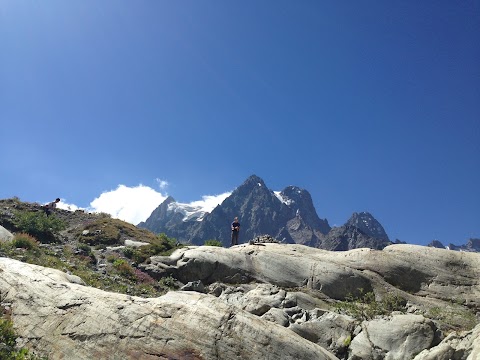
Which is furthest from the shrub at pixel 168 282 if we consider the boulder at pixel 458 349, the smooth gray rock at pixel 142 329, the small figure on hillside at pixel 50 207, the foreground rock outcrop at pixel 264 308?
the small figure on hillside at pixel 50 207

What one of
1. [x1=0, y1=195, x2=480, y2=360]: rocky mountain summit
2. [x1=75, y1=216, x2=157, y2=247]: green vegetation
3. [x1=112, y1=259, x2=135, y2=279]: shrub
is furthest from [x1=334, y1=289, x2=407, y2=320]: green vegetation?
[x1=75, y1=216, x2=157, y2=247]: green vegetation

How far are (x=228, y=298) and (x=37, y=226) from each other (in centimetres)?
2234

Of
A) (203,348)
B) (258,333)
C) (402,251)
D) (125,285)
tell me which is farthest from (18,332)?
(402,251)

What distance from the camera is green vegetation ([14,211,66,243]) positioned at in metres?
36.9

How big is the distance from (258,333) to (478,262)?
967 inches

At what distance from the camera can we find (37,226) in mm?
37719

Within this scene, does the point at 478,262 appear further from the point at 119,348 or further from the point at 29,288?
the point at 29,288

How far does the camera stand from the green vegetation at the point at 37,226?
3688 centimetres

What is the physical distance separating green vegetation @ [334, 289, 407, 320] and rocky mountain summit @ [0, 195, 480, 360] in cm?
9

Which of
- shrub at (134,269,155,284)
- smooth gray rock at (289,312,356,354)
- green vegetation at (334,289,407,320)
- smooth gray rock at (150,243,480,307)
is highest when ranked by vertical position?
smooth gray rock at (150,243,480,307)

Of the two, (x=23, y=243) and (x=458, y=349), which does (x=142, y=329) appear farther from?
(x=23, y=243)

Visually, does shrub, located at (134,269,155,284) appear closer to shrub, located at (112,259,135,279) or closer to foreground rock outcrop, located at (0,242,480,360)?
shrub, located at (112,259,135,279)

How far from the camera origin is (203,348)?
14.3m

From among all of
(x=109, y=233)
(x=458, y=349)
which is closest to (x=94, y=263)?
(x=109, y=233)
